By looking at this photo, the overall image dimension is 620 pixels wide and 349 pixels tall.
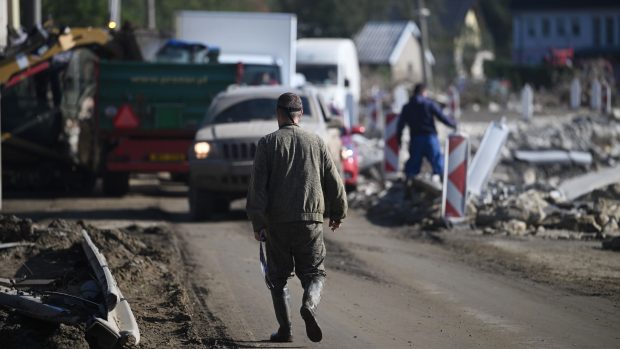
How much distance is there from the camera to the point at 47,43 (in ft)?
65.0

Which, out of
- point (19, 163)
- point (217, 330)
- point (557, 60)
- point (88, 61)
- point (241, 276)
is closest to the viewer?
point (217, 330)

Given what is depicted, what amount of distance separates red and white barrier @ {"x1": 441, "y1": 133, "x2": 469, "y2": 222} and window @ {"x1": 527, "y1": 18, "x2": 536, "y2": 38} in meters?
89.2

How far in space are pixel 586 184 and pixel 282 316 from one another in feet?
41.2

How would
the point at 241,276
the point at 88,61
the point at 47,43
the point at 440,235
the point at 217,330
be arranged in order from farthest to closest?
the point at 88,61, the point at 47,43, the point at 440,235, the point at 241,276, the point at 217,330

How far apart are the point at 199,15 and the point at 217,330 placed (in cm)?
2104

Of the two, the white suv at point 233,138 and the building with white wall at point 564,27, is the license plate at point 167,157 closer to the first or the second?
the white suv at point 233,138

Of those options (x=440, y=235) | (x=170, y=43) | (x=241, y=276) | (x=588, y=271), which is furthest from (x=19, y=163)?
(x=588, y=271)

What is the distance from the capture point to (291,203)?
850 centimetres

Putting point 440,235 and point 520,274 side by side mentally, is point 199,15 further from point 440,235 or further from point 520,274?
point 520,274

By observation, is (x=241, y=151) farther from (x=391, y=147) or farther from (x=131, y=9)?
(x=131, y=9)

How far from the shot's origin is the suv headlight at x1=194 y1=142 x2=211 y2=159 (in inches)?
668

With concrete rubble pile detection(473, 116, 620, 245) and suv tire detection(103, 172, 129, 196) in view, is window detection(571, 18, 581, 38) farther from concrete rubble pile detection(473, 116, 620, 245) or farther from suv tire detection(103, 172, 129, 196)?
suv tire detection(103, 172, 129, 196)

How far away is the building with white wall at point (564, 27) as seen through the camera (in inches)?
3893

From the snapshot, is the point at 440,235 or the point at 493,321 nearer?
the point at 493,321
